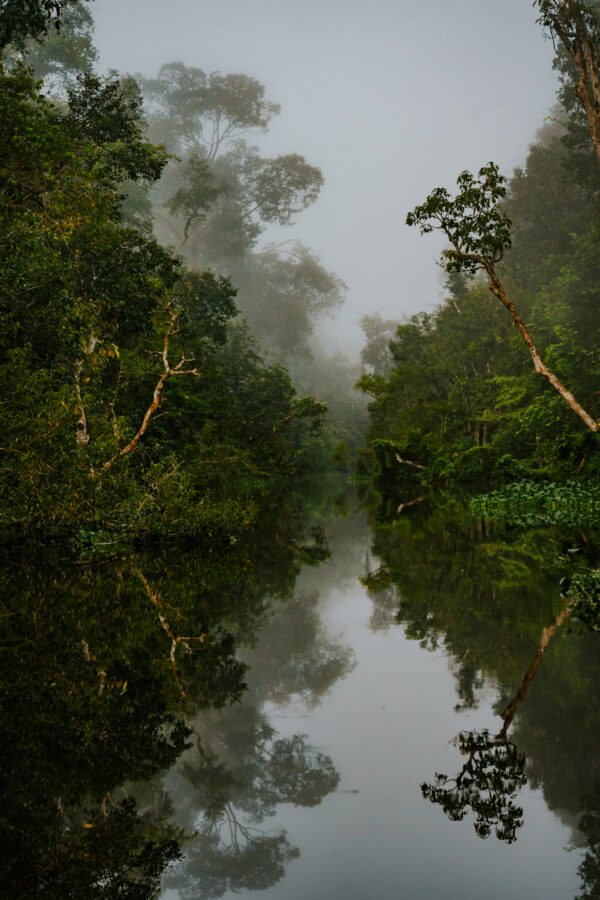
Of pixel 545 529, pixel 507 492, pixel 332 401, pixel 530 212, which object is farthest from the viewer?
pixel 332 401

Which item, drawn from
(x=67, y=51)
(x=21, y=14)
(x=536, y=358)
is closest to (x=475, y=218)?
(x=536, y=358)

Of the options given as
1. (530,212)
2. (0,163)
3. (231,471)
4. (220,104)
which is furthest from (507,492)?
(220,104)

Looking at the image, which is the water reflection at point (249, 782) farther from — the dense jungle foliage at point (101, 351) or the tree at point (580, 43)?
the tree at point (580, 43)

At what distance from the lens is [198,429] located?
2155cm

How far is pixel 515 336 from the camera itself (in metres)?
30.2

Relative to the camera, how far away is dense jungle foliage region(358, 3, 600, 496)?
55.5 feet

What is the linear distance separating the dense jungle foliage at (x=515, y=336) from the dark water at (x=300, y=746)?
1216 cm

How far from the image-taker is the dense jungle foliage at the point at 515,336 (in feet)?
55.5

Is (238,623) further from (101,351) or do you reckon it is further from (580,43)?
(580,43)

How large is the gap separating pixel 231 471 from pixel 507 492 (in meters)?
9.60

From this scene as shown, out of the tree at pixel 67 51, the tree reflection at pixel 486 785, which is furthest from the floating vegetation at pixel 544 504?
the tree at pixel 67 51

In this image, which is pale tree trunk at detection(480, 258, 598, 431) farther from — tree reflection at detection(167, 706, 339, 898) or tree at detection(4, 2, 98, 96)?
tree at detection(4, 2, 98, 96)

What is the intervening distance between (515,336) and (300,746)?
97.6 feet

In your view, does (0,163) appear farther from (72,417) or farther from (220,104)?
(220,104)
